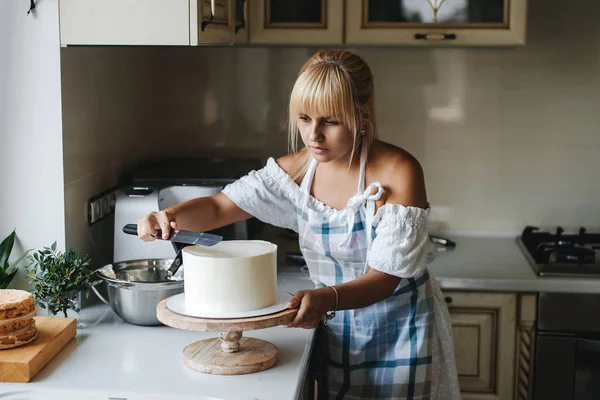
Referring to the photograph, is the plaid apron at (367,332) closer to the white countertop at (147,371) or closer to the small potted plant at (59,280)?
the white countertop at (147,371)

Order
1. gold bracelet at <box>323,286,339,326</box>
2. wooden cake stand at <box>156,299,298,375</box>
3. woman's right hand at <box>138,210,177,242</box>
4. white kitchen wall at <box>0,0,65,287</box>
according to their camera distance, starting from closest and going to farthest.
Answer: wooden cake stand at <box>156,299,298,375</box> < gold bracelet at <box>323,286,339,326</box> < woman's right hand at <box>138,210,177,242</box> < white kitchen wall at <box>0,0,65,287</box>

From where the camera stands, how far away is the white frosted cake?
1519 millimetres

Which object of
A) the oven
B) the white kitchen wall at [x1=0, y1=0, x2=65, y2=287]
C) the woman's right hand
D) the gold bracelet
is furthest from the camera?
the oven

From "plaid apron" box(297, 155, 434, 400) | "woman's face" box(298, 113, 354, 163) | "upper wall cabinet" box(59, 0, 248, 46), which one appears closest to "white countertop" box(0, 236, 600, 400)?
"plaid apron" box(297, 155, 434, 400)

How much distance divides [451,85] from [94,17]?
1.40 meters

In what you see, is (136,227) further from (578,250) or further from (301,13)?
(578,250)

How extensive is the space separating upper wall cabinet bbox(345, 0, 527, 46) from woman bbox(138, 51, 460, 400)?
0.75 meters

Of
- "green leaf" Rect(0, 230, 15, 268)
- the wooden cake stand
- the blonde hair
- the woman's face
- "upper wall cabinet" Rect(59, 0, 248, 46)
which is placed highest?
"upper wall cabinet" Rect(59, 0, 248, 46)

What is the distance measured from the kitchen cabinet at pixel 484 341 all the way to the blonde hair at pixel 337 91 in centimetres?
91

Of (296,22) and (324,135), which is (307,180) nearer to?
(324,135)

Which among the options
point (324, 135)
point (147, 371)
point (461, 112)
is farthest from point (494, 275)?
point (147, 371)

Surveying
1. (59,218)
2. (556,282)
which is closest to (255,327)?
(59,218)

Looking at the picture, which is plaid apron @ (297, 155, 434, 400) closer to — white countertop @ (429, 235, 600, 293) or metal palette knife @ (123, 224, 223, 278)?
metal palette knife @ (123, 224, 223, 278)

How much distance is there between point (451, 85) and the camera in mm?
2896
